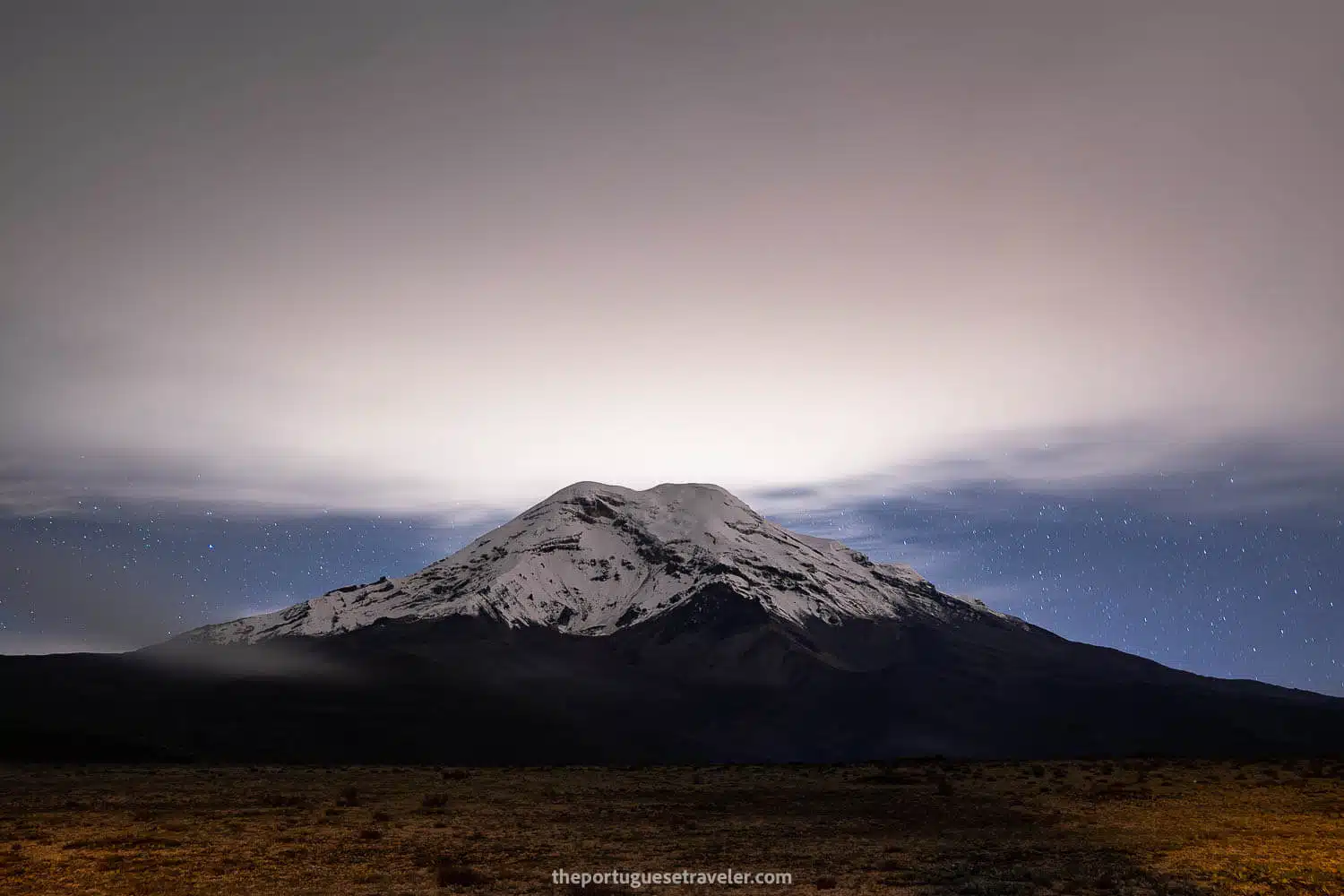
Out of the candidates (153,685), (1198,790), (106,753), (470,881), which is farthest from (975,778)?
(153,685)

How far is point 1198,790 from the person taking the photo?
137 feet

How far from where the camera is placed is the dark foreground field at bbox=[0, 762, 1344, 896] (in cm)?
2334

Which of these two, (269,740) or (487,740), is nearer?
(269,740)

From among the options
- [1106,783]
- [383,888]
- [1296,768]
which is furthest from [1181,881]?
[1296,768]

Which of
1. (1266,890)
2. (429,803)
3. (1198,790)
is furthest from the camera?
(1198,790)

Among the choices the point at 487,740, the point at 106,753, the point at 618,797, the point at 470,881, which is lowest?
the point at 487,740

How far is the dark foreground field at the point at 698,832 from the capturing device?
2334cm

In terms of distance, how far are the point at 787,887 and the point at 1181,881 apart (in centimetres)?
1040

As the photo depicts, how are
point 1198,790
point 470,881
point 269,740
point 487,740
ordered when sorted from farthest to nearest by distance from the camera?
point 487,740 < point 269,740 < point 1198,790 < point 470,881

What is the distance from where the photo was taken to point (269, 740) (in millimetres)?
162375

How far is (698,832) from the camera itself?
32.3 metres

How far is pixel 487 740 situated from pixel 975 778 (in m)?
160

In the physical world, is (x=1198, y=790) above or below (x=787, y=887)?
below

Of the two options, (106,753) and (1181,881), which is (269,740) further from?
(1181,881)
